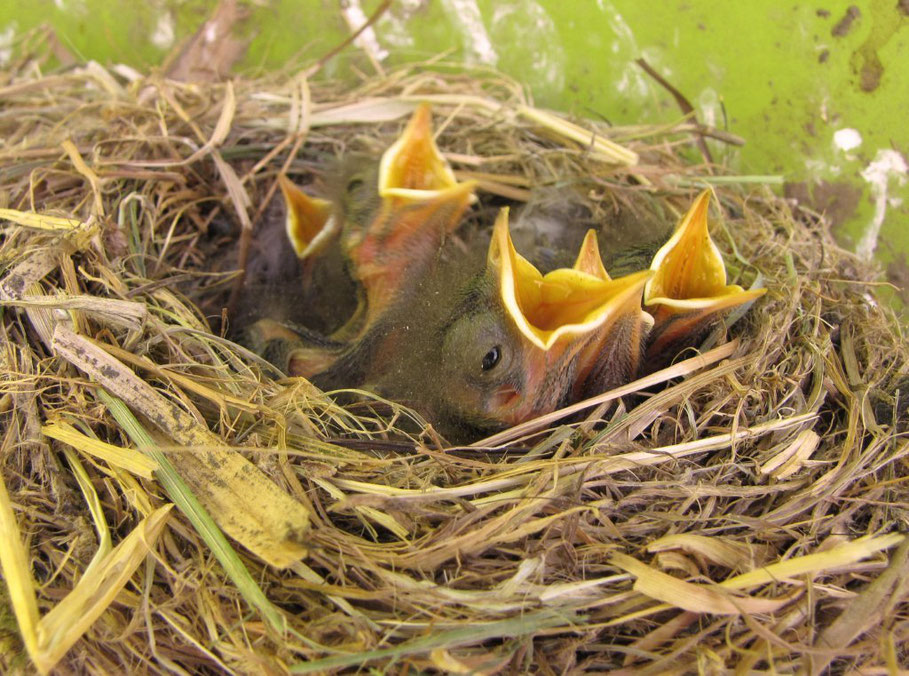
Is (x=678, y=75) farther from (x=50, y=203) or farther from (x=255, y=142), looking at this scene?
(x=50, y=203)

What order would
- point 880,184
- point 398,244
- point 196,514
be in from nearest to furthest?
point 196,514 → point 398,244 → point 880,184

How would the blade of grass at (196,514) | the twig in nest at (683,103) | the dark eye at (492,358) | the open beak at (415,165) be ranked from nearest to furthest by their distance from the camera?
the blade of grass at (196,514) < the dark eye at (492,358) < the open beak at (415,165) < the twig in nest at (683,103)

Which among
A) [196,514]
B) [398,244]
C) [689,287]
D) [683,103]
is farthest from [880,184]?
[196,514]

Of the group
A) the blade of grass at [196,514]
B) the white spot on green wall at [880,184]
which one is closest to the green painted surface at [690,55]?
the white spot on green wall at [880,184]

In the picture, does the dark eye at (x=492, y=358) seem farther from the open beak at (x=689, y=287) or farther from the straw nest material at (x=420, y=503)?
the open beak at (x=689, y=287)

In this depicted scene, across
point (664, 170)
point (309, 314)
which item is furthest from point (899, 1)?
point (309, 314)

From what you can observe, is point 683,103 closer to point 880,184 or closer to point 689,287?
point 880,184

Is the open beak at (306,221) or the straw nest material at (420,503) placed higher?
the open beak at (306,221)
